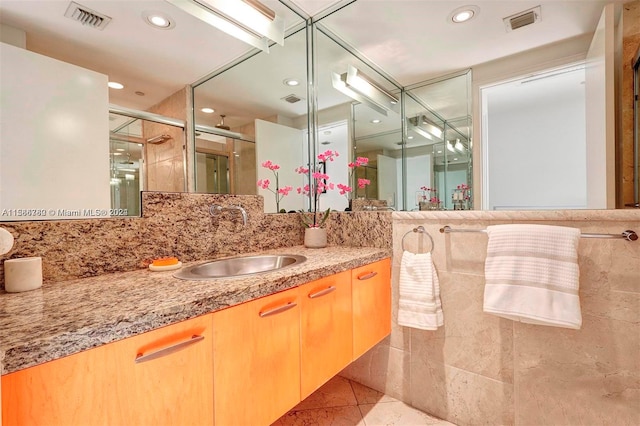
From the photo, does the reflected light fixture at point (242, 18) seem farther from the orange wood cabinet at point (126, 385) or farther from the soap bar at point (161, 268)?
the orange wood cabinet at point (126, 385)

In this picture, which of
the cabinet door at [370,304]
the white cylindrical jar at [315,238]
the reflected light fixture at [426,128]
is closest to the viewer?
the cabinet door at [370,304]

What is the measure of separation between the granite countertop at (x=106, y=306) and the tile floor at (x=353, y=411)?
0.91 metres

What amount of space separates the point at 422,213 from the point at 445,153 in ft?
1.18

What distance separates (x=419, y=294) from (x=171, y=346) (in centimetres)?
114

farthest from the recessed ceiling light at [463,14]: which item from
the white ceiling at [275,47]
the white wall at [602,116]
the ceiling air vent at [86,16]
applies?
the ceiling air vent at [86,16]

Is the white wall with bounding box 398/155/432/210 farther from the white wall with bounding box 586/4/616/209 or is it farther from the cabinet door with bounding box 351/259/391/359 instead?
the white wall with bounding box 586/4/616/209

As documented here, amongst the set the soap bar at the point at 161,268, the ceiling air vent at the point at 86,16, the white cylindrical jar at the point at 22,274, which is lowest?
the soap bar at the point at 161,268

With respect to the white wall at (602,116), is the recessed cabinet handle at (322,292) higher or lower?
lower

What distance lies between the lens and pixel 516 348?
4.31 feet

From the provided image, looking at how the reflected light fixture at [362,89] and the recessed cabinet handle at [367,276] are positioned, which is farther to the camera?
the reflected light fixture at [362,89]

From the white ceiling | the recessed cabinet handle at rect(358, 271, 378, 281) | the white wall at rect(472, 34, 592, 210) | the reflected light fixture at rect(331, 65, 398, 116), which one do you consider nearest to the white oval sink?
the recessed cabinet handle at rect(358, 271, 378, 281)

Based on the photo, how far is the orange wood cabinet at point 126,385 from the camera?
0.52 meters

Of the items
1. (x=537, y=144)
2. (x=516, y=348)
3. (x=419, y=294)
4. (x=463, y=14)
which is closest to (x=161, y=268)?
(x=419, y=294)

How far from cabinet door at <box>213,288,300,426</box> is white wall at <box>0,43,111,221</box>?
2.35 feet
